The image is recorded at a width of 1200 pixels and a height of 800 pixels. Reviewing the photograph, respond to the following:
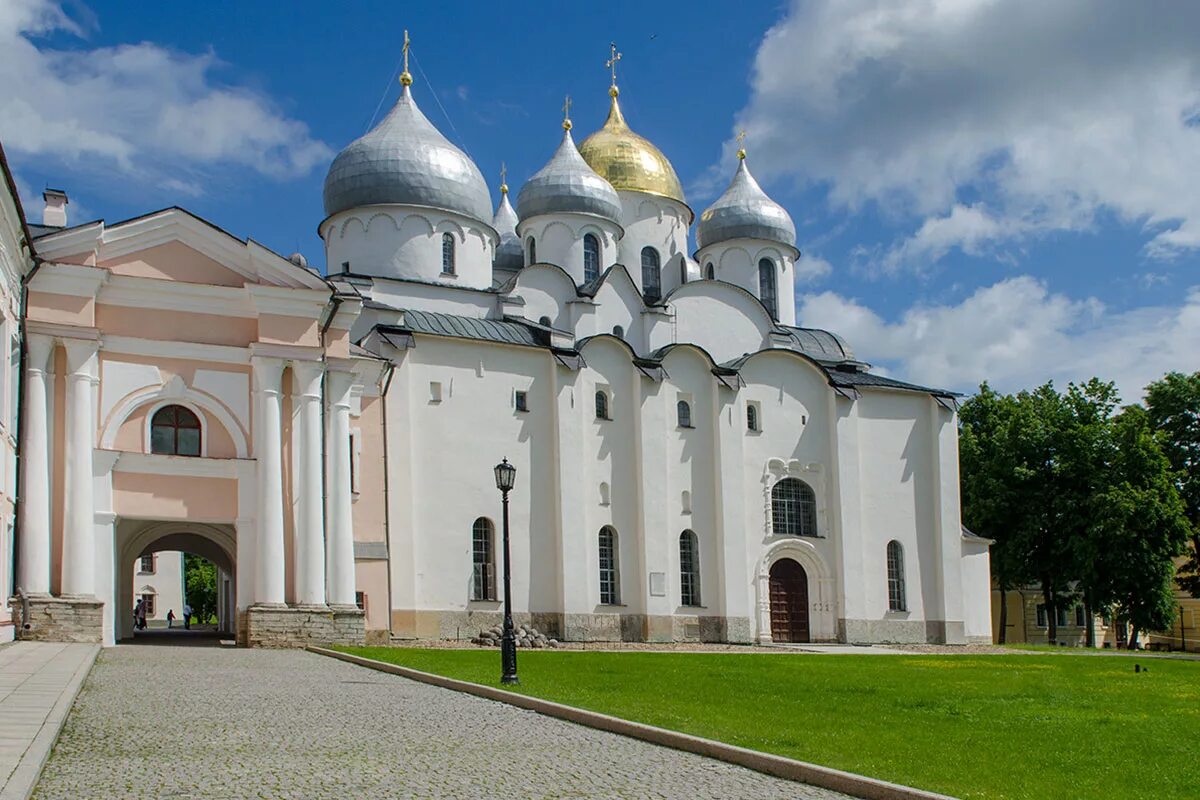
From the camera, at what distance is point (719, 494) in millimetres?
38562

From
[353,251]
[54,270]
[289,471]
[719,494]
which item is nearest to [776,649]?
[719,494]

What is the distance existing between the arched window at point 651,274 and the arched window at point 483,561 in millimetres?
13027

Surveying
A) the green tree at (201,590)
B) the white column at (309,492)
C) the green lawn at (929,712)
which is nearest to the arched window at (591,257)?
the white column at (309,492)

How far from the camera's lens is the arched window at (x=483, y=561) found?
3462 cm

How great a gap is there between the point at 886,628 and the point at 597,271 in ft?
46.4

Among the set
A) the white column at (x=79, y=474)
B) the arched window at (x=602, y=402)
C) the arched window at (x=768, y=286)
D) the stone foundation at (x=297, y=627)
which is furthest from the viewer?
the arched window at (x=768, y=286)

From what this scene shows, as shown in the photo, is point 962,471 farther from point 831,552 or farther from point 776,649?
point 776,649

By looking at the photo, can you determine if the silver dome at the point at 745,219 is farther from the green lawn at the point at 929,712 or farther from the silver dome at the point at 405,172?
the green lawn at the point at 929,712

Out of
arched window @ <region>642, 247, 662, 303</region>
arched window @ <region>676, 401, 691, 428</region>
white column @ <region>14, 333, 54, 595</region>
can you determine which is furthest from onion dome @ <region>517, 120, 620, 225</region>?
white column @ <region>14, 333, 54, 595</region>

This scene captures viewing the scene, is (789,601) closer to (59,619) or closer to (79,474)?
(79,474)

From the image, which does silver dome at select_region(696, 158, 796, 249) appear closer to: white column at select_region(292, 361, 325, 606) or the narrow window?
the narrow window

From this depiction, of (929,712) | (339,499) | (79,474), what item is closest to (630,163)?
(339,499)

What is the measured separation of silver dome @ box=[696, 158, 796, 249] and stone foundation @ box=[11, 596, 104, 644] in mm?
28698

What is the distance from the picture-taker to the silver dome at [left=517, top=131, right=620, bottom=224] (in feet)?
141
